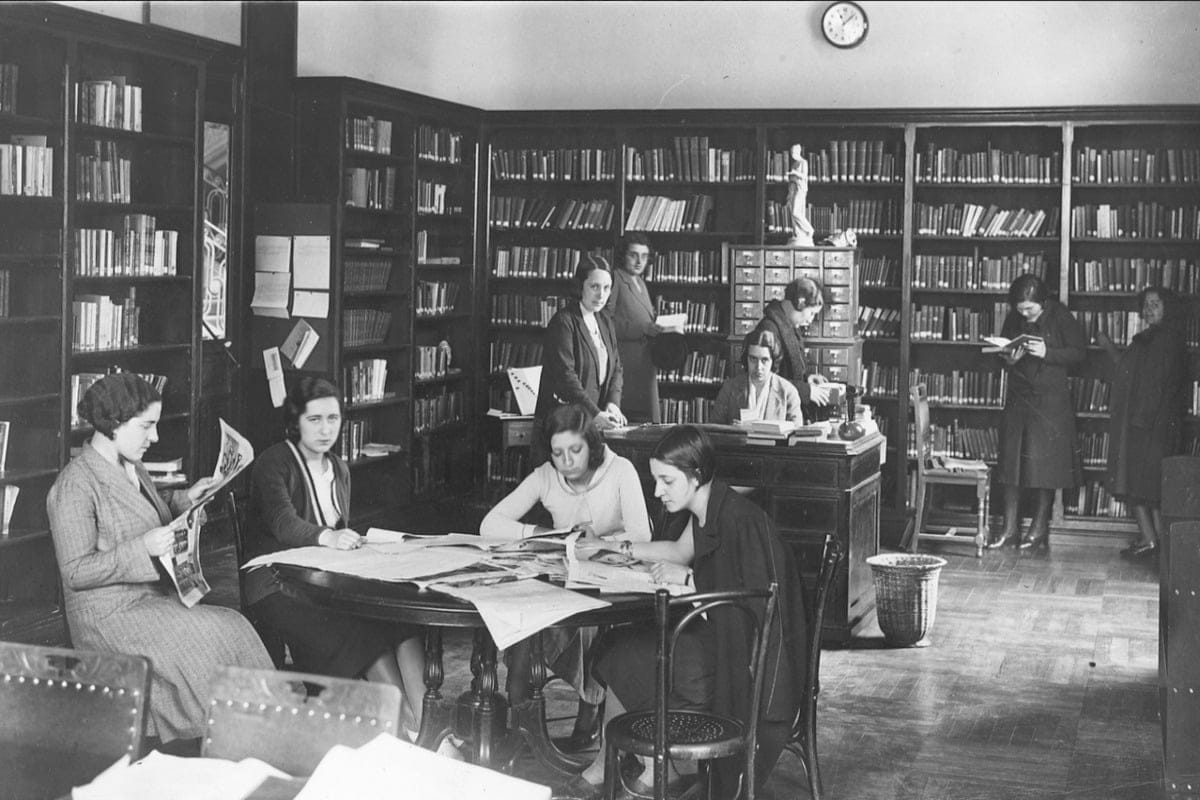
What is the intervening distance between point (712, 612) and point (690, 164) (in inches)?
237

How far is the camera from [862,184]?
361 inches

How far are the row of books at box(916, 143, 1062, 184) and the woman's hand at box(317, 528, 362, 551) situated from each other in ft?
19.1

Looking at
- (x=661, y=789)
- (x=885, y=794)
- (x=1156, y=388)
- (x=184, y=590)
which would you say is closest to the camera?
(x=661, y=789)

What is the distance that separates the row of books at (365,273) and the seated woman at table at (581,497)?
3609 millimetres

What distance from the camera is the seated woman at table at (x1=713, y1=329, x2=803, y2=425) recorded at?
7.03m

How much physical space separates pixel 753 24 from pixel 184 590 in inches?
261

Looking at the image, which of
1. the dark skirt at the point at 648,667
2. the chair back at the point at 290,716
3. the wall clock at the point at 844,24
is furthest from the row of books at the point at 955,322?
the chair back at the point at 290,716

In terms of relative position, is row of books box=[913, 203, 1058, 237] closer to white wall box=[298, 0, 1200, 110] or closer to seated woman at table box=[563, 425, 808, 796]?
white wall box=[298, 0, 1200, 110]

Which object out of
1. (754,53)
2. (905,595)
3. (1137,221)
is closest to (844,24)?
(754,53)

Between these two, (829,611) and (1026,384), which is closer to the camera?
(829,611)

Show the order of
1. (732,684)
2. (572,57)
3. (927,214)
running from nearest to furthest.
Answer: (732,684) < (927,214) < (572,57)

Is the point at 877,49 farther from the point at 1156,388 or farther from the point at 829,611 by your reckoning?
the point at 829,611

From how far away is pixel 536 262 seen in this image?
32.0ft

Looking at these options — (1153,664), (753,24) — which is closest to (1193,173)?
(753,24)
